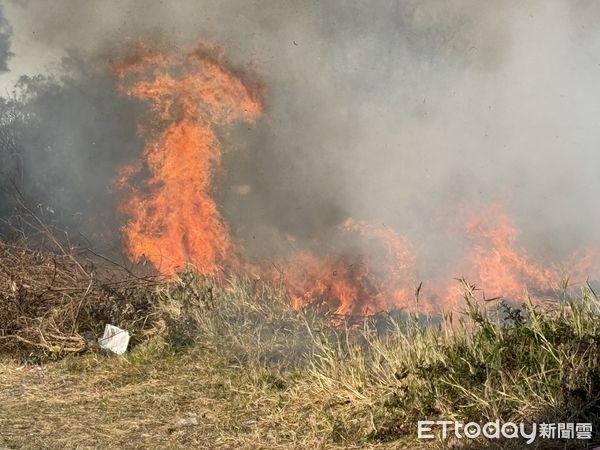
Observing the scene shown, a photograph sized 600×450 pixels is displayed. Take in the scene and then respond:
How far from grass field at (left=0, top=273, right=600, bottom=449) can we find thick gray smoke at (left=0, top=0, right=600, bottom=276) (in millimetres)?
4178

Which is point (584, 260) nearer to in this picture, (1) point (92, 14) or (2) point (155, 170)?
(2) point (155, 170)

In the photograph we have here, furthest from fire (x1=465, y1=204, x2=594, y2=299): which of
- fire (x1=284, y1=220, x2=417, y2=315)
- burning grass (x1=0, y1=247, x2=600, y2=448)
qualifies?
burning grass (x1=0, y1=247, x2=600, y2=448)

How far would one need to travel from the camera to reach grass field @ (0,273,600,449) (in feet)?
12.8

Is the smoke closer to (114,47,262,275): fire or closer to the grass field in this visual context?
(114,47,262,275): fire

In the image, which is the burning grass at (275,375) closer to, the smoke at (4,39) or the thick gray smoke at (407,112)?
the thick gray smoke at (407,112)

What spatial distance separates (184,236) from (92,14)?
5.29m

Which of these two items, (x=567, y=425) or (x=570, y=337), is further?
(x=570, y=337)

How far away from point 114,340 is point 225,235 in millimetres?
3648

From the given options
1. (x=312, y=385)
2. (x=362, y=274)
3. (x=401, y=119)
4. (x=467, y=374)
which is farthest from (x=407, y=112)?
(x=467, y=374)

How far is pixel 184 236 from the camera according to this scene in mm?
9375

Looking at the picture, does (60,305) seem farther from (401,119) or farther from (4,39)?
(4,39)

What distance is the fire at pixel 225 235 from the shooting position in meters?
8.93

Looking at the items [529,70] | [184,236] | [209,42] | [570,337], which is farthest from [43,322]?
[529,70]

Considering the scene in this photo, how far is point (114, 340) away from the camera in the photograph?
627 cm
